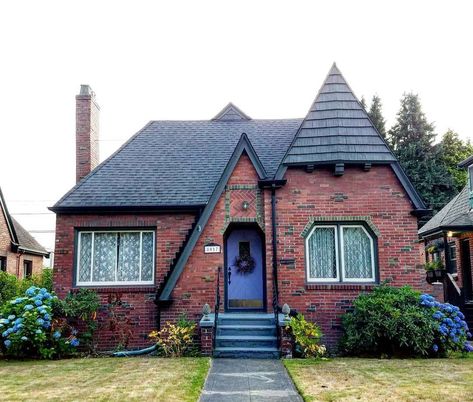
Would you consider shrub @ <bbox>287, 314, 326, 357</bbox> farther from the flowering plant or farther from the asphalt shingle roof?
the asphalt shingle roof

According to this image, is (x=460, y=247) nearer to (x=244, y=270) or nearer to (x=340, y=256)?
(x=340, y=256)

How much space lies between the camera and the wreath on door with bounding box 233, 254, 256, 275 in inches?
505

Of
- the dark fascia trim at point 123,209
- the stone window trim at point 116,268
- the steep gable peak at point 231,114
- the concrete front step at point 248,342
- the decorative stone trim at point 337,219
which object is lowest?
the concrete front step at point 248,342

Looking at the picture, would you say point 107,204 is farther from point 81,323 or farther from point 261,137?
point 261,137

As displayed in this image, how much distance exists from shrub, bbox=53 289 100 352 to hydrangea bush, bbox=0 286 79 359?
25 centimetres

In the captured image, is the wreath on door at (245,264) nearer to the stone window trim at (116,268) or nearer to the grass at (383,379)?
the stone window trim at (116,268)

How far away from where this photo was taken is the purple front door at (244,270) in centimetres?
1262

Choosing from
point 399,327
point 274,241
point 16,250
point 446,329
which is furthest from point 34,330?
point 16,250

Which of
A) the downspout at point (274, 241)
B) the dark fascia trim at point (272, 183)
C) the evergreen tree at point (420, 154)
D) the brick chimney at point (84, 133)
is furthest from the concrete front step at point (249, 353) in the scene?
the evergreen tree at point (420, 154)

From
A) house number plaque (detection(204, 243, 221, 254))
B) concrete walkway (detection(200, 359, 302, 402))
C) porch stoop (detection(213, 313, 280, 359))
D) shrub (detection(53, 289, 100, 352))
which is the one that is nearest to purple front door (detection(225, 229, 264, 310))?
house number plaque (detection(204, 243, 221, 254))

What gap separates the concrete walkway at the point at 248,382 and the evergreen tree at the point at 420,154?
106 feet

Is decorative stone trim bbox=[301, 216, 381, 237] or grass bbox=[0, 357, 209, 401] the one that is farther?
decorative stone trim bbox=[301, 216, 381, 237]

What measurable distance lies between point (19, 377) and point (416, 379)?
21.4ft

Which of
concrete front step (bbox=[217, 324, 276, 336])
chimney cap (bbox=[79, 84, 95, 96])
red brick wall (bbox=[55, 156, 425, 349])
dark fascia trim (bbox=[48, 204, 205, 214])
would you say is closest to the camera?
concrete front step (bbox=[217, 324, 276, 336])
